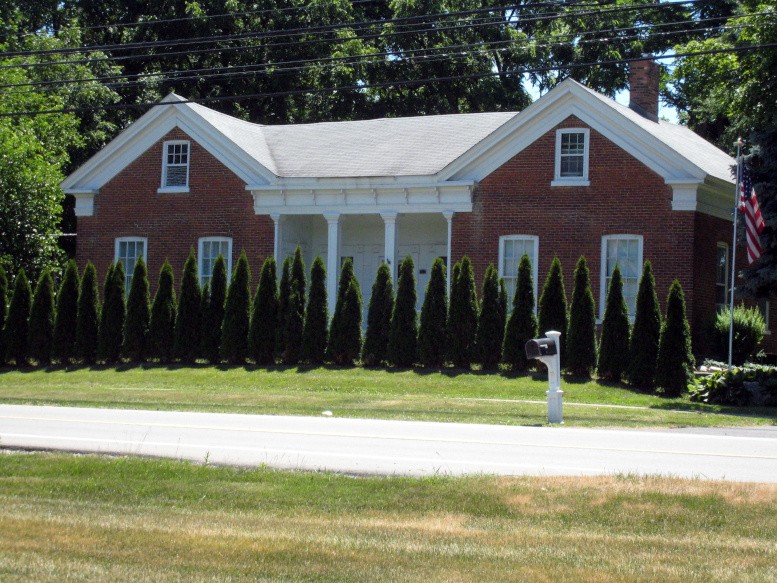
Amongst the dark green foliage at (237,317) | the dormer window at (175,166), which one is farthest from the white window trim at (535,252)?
the dormer window at (175,166)

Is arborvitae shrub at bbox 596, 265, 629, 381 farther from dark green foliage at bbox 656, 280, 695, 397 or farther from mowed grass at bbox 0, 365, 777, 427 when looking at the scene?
dark green foliage at bbox 656, 280, 695, 397

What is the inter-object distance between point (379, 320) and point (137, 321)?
20.7 ft

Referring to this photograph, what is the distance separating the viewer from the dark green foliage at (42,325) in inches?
1235

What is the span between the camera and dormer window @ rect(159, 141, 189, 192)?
111ft

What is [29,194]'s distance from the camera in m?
38.0

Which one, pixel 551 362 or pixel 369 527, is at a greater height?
pixel 551 362

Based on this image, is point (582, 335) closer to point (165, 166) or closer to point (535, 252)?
point (535, 252)

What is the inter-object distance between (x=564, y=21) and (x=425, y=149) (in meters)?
16.5

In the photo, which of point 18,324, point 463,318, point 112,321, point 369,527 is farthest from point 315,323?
point 369,527

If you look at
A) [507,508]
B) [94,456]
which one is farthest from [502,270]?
[507,508]

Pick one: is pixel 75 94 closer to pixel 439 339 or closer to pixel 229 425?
pixel 439 339

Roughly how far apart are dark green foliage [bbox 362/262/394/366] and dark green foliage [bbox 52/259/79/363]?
7.84 metres

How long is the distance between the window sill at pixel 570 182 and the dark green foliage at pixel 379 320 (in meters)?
4.71

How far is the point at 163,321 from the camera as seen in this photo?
30.4 metres
